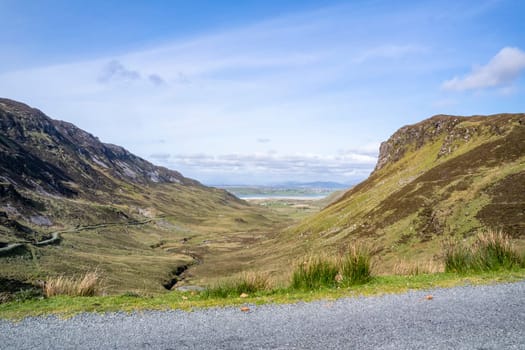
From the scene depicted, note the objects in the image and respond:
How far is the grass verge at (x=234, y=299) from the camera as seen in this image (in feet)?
38.2

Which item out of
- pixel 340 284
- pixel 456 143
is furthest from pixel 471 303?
pixel 456 143

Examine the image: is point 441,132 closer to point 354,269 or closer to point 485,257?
point 485,257

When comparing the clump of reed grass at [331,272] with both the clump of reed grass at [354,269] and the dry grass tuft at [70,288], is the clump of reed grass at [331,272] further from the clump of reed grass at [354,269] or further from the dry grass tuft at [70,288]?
the dry grass tuft at [70,288]

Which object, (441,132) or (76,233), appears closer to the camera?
(441,132)

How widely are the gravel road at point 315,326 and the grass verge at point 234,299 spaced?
56cm

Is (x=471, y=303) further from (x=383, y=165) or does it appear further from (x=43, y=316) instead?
(x=383, y=165)

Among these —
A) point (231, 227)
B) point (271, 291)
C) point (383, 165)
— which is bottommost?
point (231, 227)

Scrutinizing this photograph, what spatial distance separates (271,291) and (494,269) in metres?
8.77

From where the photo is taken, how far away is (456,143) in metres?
86.6

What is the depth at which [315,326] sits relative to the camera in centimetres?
948

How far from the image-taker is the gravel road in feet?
27.5

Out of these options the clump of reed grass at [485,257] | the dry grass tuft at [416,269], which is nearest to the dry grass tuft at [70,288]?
the dry grass tuft at [416,269]

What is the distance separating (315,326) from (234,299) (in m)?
3.70

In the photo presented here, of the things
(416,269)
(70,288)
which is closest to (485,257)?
(416,269)
